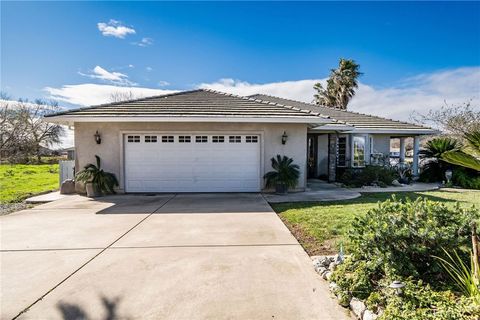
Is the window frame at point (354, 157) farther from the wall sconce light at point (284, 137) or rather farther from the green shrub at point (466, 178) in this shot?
the wall sconce light at point (284, 137)

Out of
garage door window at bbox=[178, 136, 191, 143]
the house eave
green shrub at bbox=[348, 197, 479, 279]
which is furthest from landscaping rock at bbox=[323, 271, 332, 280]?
garage door window at bbox=[178, 136, 191, 143]

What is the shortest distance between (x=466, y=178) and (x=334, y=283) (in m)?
13.1

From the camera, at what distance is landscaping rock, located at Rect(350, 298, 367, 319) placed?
2.80 m

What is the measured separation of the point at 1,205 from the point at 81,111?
13.5 ft

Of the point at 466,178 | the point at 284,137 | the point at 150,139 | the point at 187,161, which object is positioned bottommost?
the point at 466,178

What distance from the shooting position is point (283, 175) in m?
10.1

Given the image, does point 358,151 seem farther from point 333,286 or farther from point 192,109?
point 333,286

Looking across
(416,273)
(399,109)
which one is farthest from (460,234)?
(399,109)

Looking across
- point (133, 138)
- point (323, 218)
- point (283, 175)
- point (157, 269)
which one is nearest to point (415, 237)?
point (323, 218)

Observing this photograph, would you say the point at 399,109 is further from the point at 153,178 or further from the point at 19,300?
the point at 19,300

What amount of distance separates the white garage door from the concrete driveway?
11.6 feet

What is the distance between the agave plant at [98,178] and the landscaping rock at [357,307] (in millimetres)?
9564

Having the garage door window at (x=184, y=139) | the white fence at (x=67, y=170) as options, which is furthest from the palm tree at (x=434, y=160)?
the white fence at (x=67, y=170)

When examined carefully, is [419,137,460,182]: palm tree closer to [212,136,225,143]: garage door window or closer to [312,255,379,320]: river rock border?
[212,136,225,143]: garage door window
